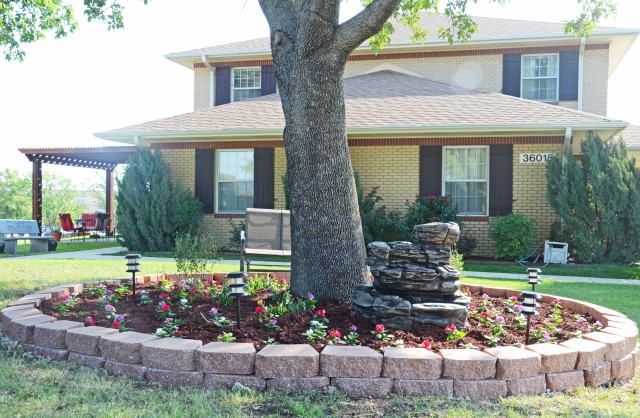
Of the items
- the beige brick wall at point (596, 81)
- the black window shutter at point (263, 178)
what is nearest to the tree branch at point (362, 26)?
the black window shutter at point (263, 178)

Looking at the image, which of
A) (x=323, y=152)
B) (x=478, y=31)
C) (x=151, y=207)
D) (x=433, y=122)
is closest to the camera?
(x=323, y=152)

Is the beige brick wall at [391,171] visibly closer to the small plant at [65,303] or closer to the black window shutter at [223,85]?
the black window shutter at [223,85]

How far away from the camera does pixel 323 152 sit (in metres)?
4.86

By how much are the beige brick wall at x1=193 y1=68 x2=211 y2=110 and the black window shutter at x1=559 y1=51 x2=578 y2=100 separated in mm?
10670

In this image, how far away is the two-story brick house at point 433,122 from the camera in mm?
11719

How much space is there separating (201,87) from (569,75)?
11145mm

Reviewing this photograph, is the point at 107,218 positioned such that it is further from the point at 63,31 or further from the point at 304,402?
the point at 304,402

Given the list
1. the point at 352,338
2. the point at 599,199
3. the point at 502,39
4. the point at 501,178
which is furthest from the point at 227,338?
the point at 502,39

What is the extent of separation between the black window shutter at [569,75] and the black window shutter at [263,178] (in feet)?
27.3

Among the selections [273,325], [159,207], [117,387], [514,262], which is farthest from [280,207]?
[117,387]

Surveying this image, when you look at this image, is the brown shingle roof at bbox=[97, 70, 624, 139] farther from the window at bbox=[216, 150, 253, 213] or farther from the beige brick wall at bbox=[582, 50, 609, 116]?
the beige brick wall at bbox=[582, 50, 609, 116]

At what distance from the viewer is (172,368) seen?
344 cm

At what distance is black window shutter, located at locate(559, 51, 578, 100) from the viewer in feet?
47.7

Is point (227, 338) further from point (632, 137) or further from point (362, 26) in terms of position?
point (632, 137)
